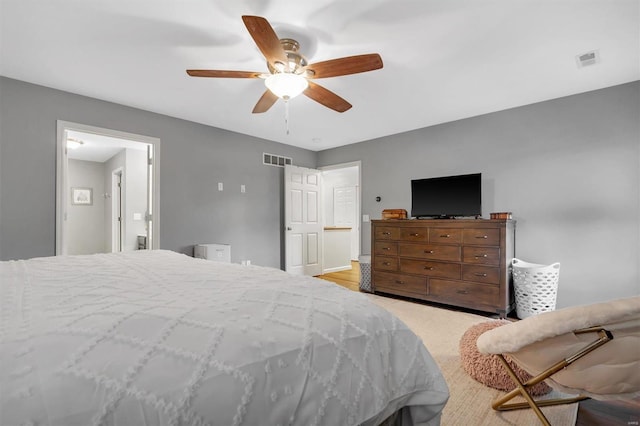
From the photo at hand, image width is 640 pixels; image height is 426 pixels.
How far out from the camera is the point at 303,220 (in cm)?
538

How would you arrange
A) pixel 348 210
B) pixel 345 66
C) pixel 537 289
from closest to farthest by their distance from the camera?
pixel 345 66 → pixel 537 289 → pixel 348 210

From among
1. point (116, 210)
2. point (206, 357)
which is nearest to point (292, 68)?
point (206, 357)

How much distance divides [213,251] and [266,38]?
A: 2.92 metres

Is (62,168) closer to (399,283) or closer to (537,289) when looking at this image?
(399,283)

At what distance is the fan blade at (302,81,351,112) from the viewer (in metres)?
2.44

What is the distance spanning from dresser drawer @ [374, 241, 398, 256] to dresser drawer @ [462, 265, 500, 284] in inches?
35.5

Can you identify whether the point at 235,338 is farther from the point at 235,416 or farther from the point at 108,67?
the point at 108,67

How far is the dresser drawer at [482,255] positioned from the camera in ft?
10.5

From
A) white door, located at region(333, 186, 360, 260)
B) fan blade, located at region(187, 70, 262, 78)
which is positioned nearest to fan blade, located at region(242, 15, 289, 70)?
fan blade, located at region(187, 70, 262, 78)

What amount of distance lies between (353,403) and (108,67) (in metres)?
3.33

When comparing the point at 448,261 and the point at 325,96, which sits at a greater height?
the point at 325,96

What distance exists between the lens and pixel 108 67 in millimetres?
2660

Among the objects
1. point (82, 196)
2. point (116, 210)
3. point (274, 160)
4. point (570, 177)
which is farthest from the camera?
point (82, 196)

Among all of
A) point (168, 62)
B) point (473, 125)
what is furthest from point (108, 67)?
point (473, 125)
